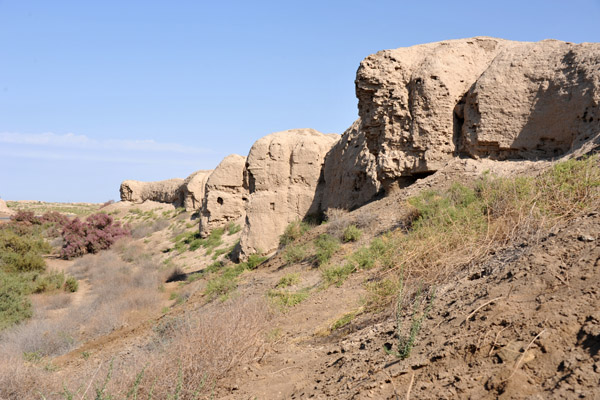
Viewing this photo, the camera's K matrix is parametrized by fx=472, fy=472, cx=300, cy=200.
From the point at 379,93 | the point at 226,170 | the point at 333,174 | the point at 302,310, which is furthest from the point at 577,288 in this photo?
the point at 226,170

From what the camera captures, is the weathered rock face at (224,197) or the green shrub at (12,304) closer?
the green shrub at (12,304)

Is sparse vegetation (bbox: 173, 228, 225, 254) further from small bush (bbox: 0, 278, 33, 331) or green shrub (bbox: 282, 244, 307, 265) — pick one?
green shrub (bbox: 282, 244, 307, 265)

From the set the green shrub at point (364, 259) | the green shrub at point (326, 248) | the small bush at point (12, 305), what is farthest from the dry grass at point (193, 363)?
the small bush at point (12, 305)

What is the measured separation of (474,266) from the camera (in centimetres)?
450

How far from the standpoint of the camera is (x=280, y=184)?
51.4ft

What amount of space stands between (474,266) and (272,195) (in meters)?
11.0

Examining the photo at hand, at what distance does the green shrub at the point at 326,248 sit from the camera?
9234 mm

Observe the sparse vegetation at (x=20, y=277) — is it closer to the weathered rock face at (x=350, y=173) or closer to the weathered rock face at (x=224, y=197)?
the weathered rock face at (x=224, y=197)

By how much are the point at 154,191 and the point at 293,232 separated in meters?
23.0

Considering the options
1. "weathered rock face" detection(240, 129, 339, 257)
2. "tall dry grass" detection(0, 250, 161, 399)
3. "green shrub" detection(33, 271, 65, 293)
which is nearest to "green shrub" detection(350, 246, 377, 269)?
"tall dry grass" detection(0, 250, 161, 399)

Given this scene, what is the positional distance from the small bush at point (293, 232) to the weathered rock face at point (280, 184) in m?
0.73

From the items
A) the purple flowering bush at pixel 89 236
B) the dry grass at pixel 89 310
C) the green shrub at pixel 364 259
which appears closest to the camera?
the green shrub at pixel 364 259

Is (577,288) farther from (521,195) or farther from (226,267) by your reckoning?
(226,267)

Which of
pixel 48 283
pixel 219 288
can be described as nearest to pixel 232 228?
pixel 48 283
